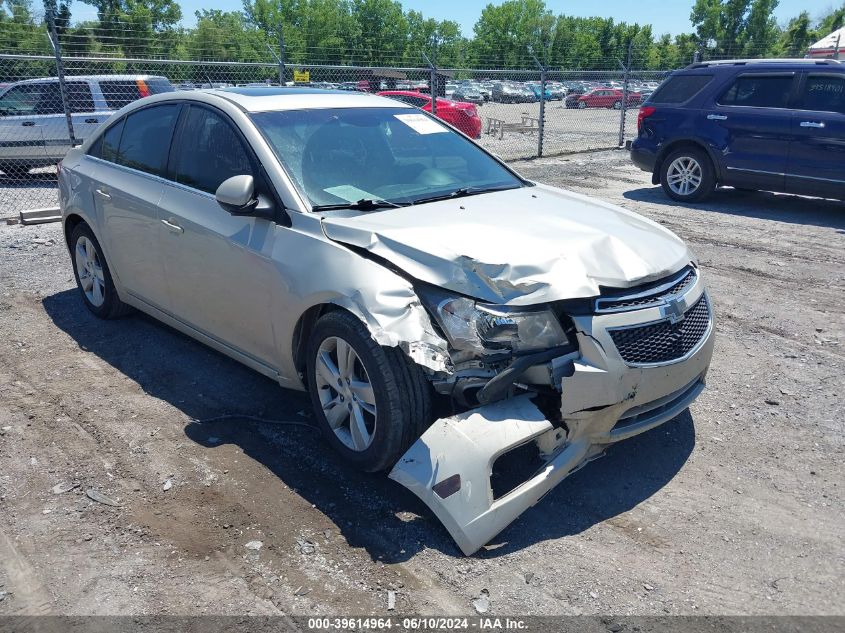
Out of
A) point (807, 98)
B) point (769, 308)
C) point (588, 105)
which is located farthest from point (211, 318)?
point (588, 105)

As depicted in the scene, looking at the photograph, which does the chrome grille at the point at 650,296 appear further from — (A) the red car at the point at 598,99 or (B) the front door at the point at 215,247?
(A) the red car at the point at 598,99

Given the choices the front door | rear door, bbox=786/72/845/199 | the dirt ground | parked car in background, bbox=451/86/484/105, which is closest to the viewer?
the dirt ground

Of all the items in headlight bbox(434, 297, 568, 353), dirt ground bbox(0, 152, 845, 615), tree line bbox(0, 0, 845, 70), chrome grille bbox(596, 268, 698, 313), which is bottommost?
dirt ground bbox(0, 152, 845, 615)

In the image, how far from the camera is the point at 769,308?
600cm

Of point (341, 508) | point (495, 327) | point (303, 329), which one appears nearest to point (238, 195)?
point (303, 329)

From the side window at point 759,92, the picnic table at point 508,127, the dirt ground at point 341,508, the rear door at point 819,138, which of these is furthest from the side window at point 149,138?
the picnic table at point 508,127

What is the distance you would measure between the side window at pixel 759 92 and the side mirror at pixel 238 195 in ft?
27.3

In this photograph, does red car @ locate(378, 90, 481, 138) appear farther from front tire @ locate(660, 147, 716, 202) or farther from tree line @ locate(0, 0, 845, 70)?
tree line @ locate(0, 0, 845, 70)

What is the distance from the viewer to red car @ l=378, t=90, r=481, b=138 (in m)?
18.5

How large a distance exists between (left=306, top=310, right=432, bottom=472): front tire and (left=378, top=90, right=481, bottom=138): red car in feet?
50.8

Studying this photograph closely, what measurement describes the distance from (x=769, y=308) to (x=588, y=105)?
35.3 m

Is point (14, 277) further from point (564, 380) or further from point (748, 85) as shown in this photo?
point (748, 85)

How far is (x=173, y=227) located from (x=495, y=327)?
2.30 metres

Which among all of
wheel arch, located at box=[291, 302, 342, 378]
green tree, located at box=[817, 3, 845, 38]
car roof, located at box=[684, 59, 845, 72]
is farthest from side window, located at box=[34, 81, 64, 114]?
green tree, located at box=[817, 3, 845, 38]
